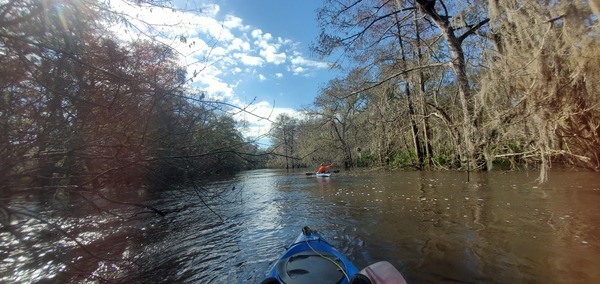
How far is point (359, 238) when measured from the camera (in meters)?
5.75

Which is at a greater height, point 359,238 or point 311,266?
point 311,266

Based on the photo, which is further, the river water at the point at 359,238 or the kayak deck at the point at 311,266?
the river water at the point at 359,238

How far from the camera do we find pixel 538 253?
4219 millimetres

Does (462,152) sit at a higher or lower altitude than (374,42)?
lower

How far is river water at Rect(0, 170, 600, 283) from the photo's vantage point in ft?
12.7

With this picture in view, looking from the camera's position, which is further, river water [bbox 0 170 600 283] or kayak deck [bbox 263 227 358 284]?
river water [bbox 0 170 600 283]

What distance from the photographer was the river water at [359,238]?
386 cm

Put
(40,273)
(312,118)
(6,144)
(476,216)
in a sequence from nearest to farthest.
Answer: (6,144), (40,273), (476,216), (312,118)

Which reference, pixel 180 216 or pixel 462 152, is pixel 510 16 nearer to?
pixel 462 152

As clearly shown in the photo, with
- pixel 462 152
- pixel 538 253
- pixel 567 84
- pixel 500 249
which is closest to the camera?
pixel 538 253

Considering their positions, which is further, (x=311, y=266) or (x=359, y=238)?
(x=359, y=238)

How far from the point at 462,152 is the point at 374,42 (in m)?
4.91

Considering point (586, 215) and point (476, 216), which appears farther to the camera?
point (476, 216)

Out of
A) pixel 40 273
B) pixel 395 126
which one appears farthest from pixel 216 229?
pixel 395 126
